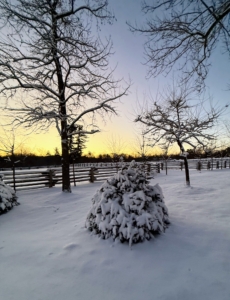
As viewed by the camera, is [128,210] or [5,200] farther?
[5,200]

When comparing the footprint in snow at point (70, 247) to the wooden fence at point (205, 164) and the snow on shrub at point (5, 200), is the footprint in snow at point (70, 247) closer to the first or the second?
the snow on shrub at point (5, 200)

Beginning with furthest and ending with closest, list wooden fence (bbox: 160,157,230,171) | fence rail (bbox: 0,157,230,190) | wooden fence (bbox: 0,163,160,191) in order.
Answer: wooden fence (bbox: 160,157,230,171) → fence rail (bbox: 0,157,230,190) → wooden fence (bbox: 0,163,160,191)

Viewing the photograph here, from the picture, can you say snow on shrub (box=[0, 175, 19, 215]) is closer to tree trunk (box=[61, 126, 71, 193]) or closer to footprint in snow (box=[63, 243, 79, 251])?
tree trunk (box=[61, 126, 71, 193])

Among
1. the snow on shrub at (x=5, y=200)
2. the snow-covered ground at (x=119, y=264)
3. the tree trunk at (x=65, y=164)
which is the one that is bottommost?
the snow-covered ground at (x=119, y=264)

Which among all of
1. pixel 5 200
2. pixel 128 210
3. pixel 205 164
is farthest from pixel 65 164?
pixel 205 164

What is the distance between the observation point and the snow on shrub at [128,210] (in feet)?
11.0

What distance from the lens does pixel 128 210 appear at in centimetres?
352

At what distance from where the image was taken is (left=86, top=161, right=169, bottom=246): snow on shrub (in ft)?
11.0

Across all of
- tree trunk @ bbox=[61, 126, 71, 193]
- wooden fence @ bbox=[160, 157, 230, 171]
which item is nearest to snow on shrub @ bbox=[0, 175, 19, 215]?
tree trunk @ bbox=[61, 126, 71, 193]

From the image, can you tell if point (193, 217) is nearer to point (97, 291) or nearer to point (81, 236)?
point (81, 236)

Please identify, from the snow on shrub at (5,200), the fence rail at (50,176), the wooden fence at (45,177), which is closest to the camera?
the snow on shrub at (5,200)

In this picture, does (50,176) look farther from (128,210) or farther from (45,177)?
(128,210)

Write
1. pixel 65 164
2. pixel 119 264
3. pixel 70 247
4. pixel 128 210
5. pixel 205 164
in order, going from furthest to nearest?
pixel 205 164, pixel 65 164, pixel 128 210, pixel 70 247, pixel 119 264

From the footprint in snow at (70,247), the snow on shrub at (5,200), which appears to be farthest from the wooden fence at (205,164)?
the footprint in snow at (70,247)
